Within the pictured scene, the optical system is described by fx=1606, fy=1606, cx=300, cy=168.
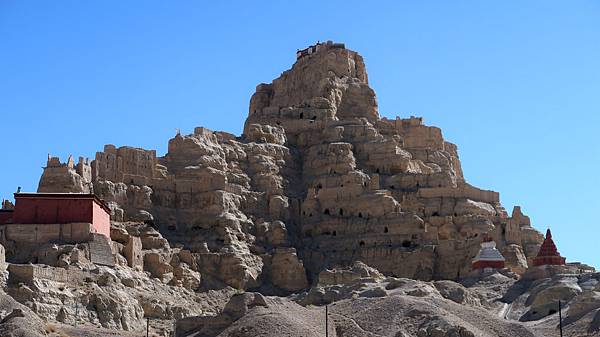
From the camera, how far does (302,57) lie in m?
138

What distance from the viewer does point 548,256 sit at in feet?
351

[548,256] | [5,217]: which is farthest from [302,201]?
[5,217]

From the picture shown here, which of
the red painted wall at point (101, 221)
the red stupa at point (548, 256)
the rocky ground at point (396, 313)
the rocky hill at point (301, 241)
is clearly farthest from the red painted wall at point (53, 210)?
the red stupa at point (548, 256)

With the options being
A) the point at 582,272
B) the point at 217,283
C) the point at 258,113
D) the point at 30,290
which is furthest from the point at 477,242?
the point at 30,290

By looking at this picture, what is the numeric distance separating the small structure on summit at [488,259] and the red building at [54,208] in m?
27.2

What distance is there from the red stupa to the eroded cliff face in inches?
199

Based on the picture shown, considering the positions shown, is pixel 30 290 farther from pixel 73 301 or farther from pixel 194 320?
pixel 194 320

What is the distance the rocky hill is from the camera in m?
88.4

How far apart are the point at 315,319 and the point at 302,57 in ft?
176

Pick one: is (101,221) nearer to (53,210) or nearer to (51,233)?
(53,210)

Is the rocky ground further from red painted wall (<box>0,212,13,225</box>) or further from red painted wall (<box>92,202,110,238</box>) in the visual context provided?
red painted wall (<box>0,212,13,225</box>)

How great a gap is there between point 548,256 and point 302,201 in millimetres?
20699

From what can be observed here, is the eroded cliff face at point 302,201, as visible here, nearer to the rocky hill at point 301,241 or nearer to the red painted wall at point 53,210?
the rocky hill at point 301,241

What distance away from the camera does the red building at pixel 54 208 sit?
322ft
